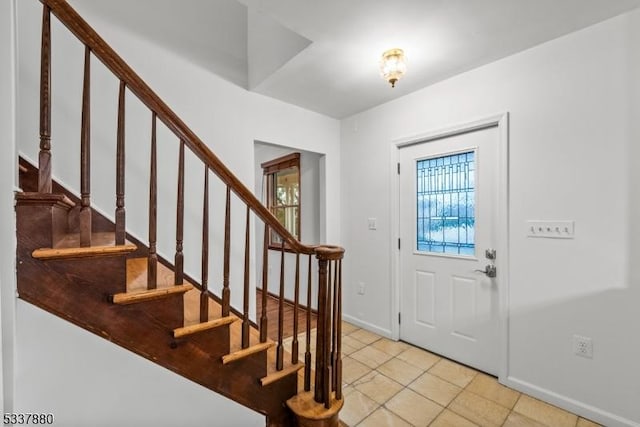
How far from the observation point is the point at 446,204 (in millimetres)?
2471

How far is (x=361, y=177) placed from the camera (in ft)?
10.1

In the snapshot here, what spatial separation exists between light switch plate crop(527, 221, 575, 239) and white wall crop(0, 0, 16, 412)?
2.72 meters

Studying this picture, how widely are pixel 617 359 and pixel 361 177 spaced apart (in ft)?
7.55

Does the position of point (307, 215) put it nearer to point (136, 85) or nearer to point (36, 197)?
point (136, 85)

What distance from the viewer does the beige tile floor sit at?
1.74 metres

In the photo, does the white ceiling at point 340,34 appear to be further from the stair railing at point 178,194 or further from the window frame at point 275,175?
the window frame at point 275,175

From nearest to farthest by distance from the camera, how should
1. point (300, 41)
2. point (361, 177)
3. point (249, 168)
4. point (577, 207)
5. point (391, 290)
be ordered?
point (577, 207) → point (300, 41) → point (249, 168) → point (391, 290) → point (361, 177)

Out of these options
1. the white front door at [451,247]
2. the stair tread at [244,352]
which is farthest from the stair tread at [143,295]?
the white front door at [451,247]

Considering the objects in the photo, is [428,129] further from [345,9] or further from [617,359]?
[617,359]

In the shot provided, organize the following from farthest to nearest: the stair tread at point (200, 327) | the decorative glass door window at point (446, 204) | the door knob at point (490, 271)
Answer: the decorative glass door window at point (446, 204) < the door knob at point (490, 271) < the stair tread at point (200, 327)

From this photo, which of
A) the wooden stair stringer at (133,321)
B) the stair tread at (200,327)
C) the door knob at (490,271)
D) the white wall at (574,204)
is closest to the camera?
the wooden stair stringer at (133,321)

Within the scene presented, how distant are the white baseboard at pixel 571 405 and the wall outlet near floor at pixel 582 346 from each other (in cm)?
31

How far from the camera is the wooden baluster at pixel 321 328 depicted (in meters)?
1.53

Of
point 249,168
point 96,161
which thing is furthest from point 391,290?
point 96,161
